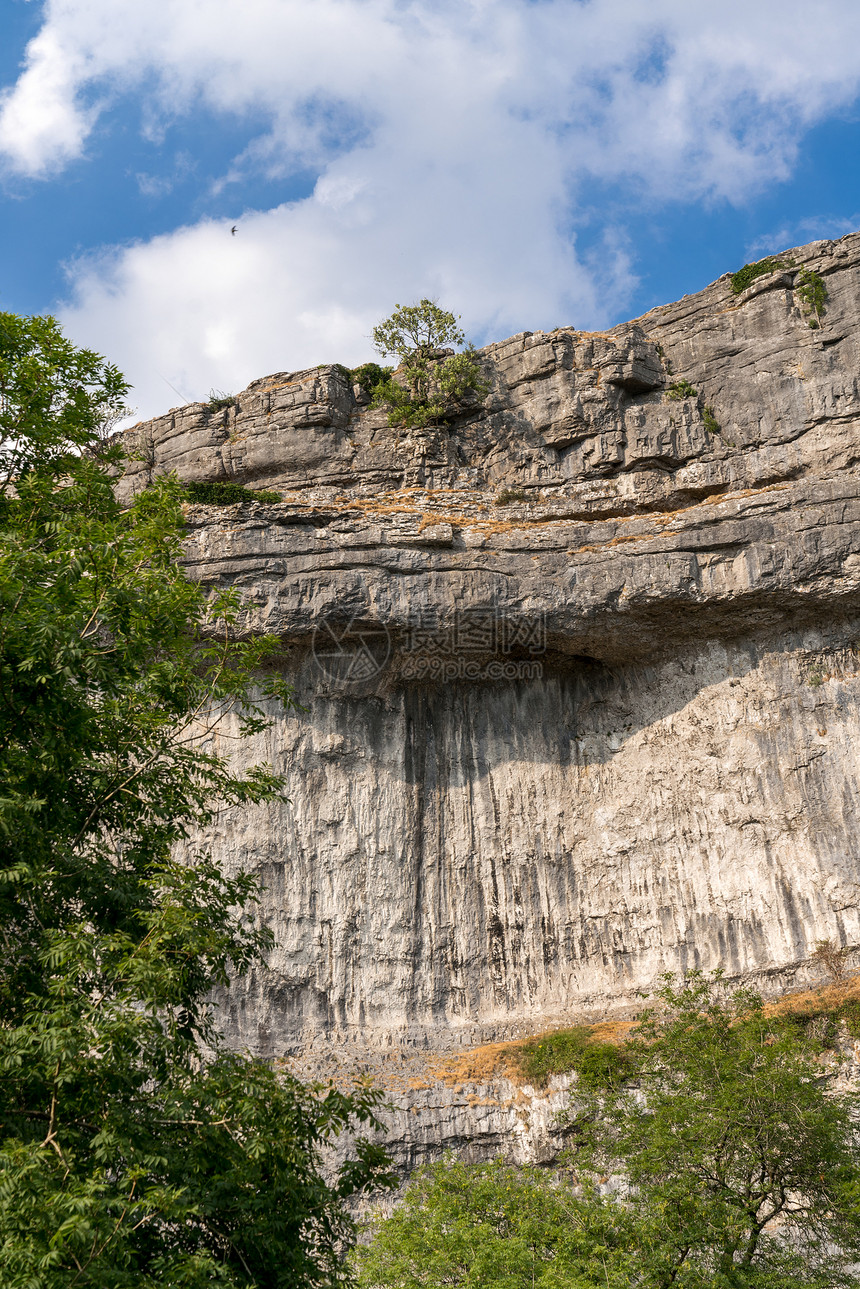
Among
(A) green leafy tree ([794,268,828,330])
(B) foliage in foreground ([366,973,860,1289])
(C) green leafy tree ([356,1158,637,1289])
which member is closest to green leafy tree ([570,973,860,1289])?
(B) foliage in foreground ([366,973,860,1289])

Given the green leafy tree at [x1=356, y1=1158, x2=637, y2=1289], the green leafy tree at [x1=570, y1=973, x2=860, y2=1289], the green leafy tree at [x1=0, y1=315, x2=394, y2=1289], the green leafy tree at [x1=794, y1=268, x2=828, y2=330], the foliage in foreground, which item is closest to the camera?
the green leafy tree at [x1=0, y1=315, x2=394, y2=1289]

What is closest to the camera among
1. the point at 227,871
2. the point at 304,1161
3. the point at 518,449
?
the point at 304,1161

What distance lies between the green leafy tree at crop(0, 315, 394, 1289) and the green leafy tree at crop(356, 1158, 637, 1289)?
151 inches

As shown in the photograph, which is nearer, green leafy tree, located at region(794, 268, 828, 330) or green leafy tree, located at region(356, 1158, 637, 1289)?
green leafy tree, located at region(356, 1158, 637, 1289)

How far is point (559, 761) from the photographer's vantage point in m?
26.5

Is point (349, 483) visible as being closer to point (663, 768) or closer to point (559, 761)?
point (559, 761)

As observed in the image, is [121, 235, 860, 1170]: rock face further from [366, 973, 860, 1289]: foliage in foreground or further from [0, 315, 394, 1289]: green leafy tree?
[0, 315, 394, 1289]: green leafy tree

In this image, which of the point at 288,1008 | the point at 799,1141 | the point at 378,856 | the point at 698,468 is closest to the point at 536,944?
the point at 378,856

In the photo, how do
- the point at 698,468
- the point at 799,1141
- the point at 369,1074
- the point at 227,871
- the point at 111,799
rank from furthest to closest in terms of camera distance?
the point at 698,468, the point at 227,871, the point at 369,1074, the point at 799,1141, the point at 111,799

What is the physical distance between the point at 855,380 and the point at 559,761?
40.1 ft

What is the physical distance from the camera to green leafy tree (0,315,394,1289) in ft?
25.8

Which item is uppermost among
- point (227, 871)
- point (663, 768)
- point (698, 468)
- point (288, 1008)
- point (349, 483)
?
point (349, 483)

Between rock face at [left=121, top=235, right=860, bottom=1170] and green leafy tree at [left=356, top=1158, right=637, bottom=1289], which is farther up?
rock face at [left=121, top=235, right=860, bottom=1170]

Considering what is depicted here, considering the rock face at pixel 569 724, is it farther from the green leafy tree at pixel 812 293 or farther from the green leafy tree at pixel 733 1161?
the green leafy tree at pixel 733 1161
